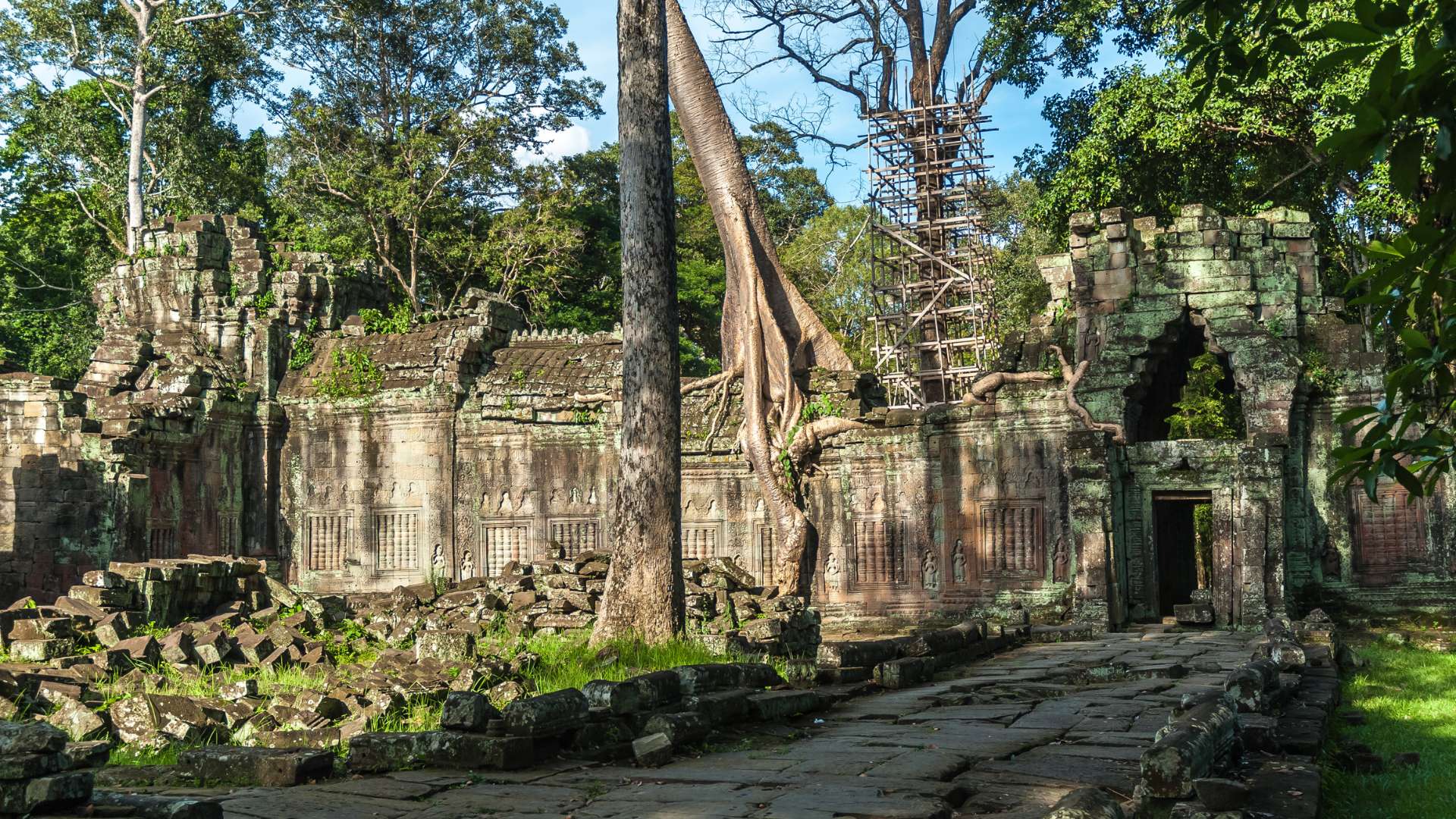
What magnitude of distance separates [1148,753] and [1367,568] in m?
11.4

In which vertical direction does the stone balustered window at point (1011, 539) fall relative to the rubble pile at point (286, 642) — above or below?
above

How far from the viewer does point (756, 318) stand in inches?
681

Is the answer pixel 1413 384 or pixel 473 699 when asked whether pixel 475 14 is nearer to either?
pixel 473 699

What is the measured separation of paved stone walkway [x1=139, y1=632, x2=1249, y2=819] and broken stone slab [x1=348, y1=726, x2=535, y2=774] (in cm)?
11

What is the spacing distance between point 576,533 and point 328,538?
3.99 meters

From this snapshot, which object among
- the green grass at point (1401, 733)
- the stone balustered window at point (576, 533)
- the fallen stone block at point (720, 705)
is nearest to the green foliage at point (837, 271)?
the stone balustered window at point (576, 533)

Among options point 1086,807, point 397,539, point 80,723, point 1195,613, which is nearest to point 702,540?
point 397,539

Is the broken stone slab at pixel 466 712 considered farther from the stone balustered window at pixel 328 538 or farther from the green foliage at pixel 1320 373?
the stone balustered window at pixel 328 538

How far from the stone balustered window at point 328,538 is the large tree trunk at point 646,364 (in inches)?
391

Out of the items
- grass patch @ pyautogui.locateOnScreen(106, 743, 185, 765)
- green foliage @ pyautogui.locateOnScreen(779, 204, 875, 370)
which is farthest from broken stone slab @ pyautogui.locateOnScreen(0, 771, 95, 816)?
green foliage @ pyautogui.locateOnScreen(779, 204, 875, 370)

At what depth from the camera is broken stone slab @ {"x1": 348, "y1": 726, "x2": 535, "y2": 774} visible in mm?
5895

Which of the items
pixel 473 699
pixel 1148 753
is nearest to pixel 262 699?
pixel 473 699

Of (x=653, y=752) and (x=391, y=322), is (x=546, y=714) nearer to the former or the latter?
(x=653, y=752)

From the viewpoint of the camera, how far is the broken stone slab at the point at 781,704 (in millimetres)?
7453
